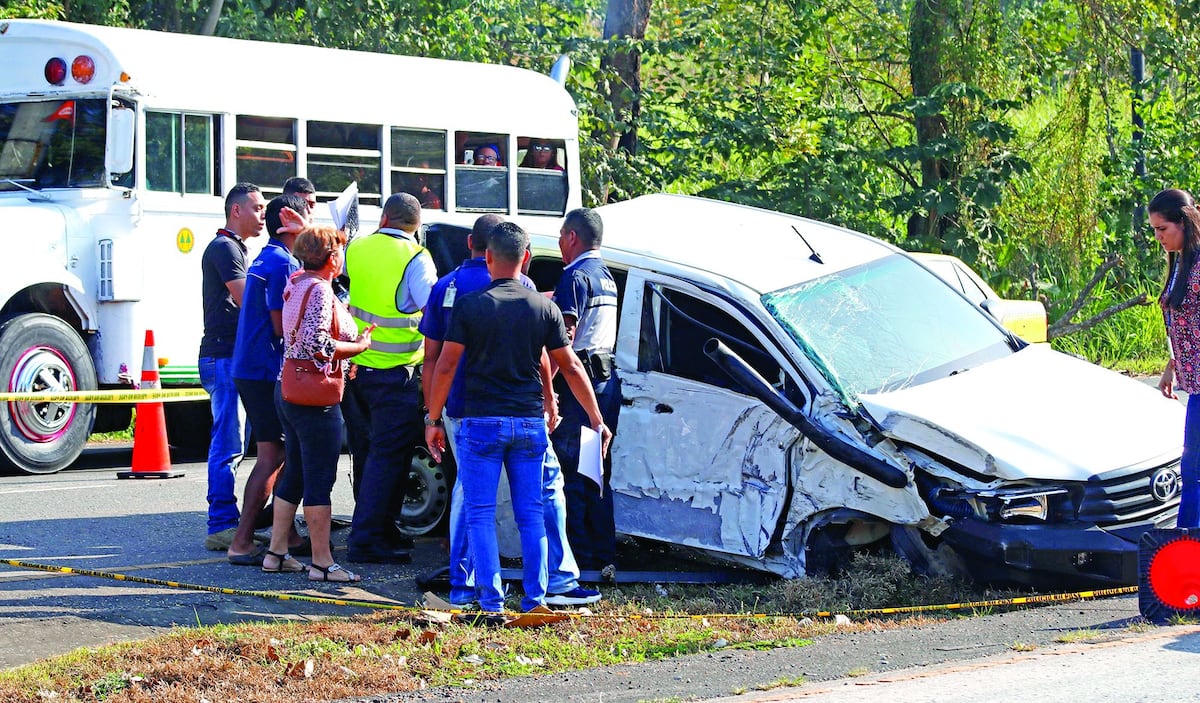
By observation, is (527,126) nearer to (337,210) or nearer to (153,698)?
(337,210)

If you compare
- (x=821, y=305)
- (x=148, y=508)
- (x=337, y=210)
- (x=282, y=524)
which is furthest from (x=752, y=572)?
(x=148, y=508)

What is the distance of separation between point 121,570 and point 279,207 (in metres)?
2.04

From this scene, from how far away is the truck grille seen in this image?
21.2 ft

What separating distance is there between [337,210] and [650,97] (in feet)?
39.1

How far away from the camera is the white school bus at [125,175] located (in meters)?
11.3

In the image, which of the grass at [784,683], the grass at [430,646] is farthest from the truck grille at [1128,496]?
the grass at [784,683]

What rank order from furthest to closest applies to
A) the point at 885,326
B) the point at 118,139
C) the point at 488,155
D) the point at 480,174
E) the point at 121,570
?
the point at 488,155
the point at 480,174
the point at 118,139
the point at 121,570
the point at 885,326

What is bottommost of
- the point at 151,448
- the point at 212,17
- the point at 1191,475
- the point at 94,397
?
the point at 151,448

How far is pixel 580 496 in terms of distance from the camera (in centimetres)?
738

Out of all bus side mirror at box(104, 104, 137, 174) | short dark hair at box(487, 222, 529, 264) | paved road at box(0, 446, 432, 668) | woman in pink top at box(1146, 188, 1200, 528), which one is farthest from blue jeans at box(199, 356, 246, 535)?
woman in pink top at box(1146, 188, 1200, 528)

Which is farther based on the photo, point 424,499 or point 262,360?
point 424,499

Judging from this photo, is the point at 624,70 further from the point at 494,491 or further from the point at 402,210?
the point at 494,491

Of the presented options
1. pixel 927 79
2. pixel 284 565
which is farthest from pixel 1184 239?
pixel 927 79

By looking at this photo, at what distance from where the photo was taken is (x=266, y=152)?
493 inches
